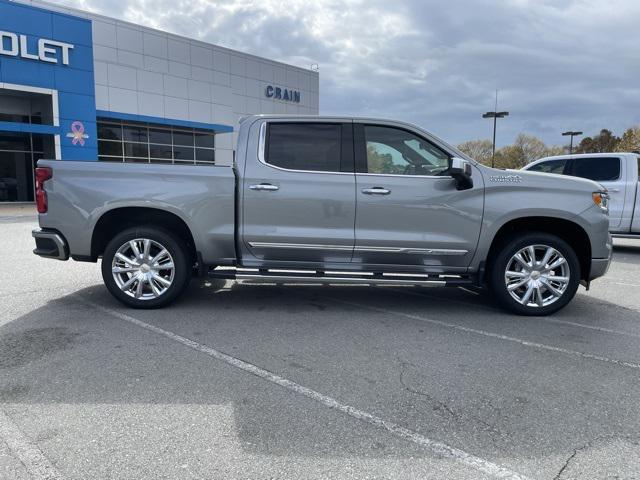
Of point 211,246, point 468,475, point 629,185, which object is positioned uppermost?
point 629,185

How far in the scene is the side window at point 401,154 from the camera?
540 cm

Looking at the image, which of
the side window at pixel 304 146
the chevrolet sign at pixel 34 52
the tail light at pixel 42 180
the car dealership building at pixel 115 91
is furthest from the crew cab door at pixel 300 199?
the chevrolet sign at pixel 34 52

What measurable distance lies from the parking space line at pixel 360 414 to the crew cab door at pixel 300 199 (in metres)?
1.35

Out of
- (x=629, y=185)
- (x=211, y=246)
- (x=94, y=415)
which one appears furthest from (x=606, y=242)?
(x=629, y=185)

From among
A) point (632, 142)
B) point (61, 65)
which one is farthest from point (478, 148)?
point (61, 65)

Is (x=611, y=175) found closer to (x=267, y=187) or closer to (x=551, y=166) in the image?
(x=551, y=166)

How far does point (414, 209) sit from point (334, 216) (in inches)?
33.1

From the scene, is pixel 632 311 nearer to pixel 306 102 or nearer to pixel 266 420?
pixel 266 420

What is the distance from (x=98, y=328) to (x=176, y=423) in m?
2.23

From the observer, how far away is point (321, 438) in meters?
2.92

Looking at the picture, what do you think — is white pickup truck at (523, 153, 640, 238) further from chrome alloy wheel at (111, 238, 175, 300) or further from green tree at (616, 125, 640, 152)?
green tree at (616, 125, 640, 152)

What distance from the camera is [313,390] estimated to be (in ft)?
11.7

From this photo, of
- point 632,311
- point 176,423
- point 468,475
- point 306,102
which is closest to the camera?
point 468,475

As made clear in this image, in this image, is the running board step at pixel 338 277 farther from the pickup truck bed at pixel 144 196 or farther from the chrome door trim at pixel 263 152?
the chrome door trim at pixel 263 152
